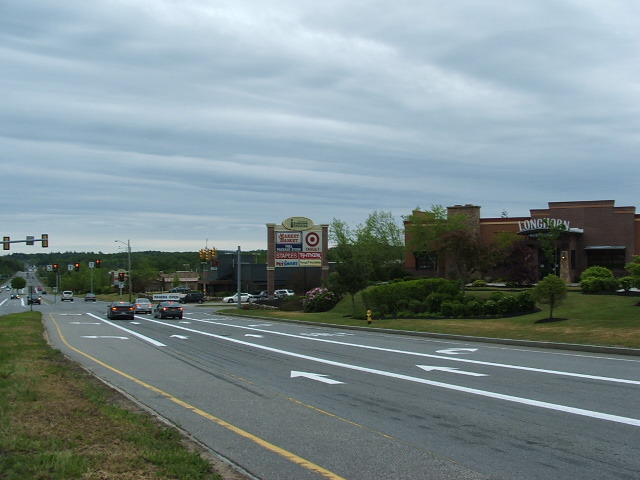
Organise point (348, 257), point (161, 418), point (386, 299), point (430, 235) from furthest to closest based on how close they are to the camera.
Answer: point (430, 235) → point (348, 257) → point (386, 299) → point (161, 418)

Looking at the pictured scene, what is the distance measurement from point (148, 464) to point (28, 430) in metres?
2.21

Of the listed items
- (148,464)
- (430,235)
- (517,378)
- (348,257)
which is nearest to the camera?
(148,464)

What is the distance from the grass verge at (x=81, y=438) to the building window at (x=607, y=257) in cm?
4716

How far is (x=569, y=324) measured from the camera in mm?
24297

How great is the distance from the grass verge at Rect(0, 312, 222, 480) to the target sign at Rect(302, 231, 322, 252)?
46093mm

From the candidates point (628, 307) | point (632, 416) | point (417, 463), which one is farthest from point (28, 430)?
point (628, 307)

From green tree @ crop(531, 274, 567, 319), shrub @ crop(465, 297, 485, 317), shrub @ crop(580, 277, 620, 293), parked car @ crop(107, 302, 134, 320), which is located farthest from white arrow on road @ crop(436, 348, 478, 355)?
parked car @ crop(107, 302, 134, 320)

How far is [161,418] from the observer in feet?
30.4

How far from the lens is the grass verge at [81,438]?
614 centimetres

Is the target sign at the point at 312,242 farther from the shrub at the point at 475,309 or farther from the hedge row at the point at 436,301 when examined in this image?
the shrub at the point at 475,309

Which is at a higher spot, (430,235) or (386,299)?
(430,235)

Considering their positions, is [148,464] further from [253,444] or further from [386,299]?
[386,299]

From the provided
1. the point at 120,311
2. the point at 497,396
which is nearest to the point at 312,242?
the point at 120,311

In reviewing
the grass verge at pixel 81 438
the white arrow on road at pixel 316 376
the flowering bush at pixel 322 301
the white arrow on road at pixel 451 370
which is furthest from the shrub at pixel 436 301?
the grass verge at pixel 81 438
